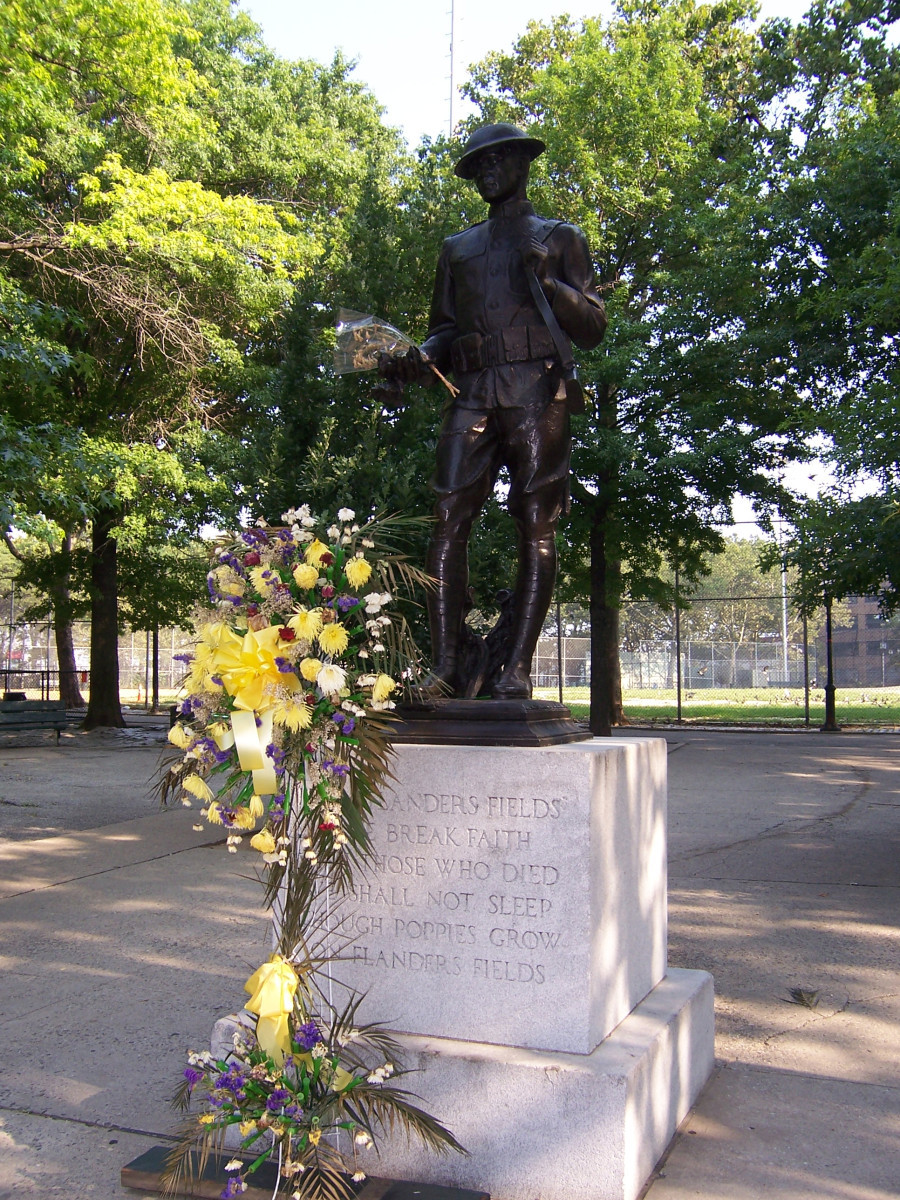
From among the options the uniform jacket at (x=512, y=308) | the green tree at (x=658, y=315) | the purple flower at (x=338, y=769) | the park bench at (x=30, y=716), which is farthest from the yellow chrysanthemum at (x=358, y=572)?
the park bench at (x=30, y=716)

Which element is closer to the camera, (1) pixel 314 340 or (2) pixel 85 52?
(1) pixel 314 340

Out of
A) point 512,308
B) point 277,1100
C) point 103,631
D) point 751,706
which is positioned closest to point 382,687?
point 277,1100

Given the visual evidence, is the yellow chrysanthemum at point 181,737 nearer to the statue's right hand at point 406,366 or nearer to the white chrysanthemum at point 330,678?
the white chrysanthemum at point 330,678

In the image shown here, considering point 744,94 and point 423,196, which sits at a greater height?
point 744,94

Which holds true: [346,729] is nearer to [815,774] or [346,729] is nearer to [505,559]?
[505,559]

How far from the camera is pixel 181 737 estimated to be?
10.1ft

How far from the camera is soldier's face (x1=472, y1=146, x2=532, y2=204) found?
170 inches

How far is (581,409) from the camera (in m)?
4.32

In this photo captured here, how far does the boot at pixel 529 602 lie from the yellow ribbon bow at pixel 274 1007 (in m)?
1.44

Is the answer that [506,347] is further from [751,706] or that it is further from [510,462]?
[751,706]

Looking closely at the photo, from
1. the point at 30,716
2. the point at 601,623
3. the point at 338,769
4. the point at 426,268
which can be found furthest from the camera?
the point at 601,623

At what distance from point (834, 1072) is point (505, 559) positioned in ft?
19.6

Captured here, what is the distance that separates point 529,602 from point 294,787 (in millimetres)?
1525

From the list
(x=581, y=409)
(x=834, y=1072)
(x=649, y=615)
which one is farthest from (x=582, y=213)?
(x=649, y=615)
